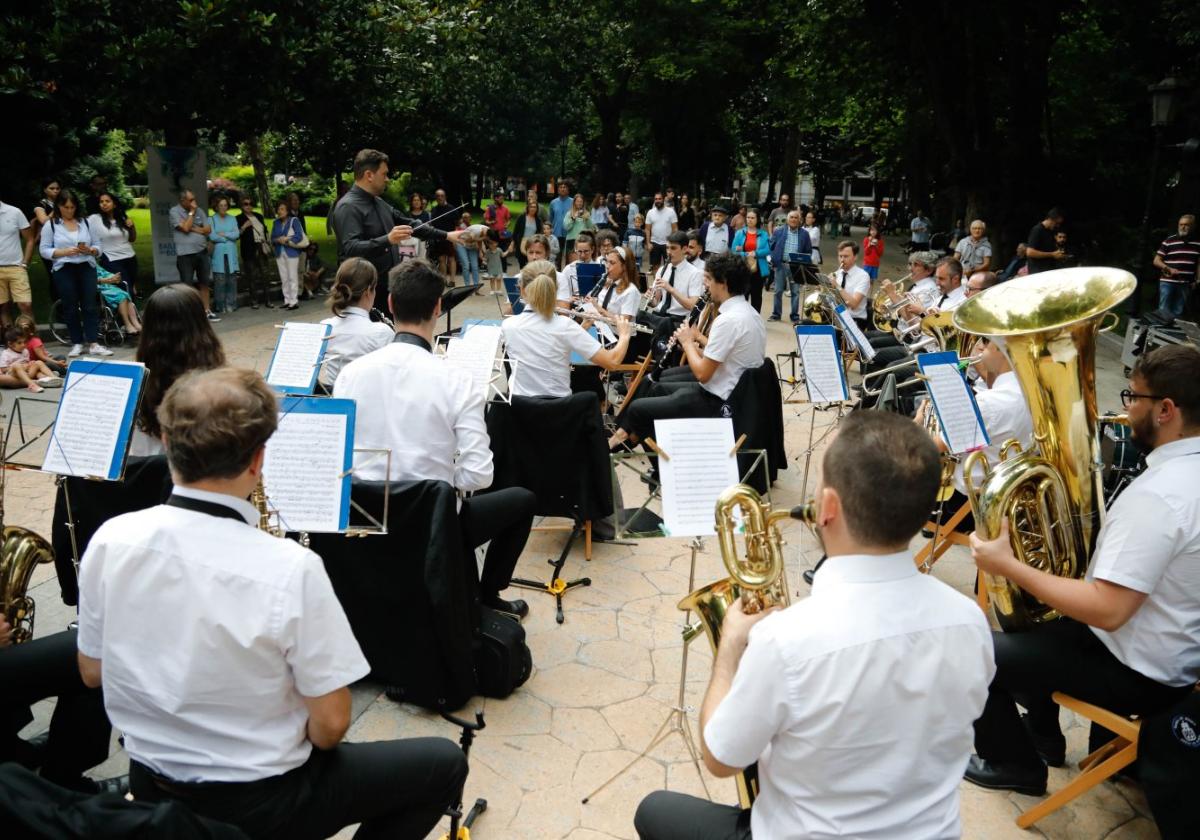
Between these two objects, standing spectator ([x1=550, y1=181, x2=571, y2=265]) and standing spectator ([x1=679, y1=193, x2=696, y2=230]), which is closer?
standing spectator ([x1=550, y1=181, x2=571, y2=265])

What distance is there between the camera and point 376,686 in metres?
3.88

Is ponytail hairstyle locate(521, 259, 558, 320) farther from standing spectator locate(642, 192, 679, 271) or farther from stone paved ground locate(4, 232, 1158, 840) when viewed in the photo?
standing spectator locate(642, 192, 679, 271)

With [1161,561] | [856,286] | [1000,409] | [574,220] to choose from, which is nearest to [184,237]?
[574,220]

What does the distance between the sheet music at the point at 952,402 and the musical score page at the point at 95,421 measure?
10.8 ft

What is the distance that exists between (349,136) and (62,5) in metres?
8.92

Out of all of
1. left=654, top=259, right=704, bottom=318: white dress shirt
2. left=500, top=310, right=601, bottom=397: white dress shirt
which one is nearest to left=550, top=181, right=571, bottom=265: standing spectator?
left=654, top=259, right=704, bottom=318: white dress shirt

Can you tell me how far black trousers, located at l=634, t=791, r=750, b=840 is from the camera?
7.09ft

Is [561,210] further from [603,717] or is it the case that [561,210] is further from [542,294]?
[603,717]

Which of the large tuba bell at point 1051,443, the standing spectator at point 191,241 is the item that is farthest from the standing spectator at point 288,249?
the large tuba bell at point 1051,443

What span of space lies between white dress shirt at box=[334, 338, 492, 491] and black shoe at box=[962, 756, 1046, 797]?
2276mm

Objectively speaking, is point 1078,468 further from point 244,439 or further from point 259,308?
point 259,308

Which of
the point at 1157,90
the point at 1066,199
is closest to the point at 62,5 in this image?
the point at 1157,90

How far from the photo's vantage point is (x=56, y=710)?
2934 mm

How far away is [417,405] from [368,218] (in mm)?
3248
